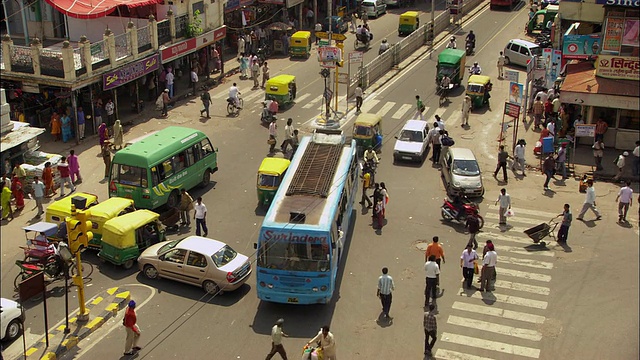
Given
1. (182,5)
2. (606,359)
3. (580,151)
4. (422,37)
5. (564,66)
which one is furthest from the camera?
(422,37)

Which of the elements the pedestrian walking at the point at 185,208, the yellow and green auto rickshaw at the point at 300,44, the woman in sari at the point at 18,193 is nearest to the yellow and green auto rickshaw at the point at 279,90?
the yellow and green auto rickshaw at the point at 300,44

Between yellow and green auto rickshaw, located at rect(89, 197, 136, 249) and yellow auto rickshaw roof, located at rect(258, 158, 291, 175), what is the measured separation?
4995 mm

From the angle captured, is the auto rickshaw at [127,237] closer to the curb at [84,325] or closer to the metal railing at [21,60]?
the curb at [84,325]

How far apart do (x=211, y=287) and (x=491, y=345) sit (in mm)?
7781

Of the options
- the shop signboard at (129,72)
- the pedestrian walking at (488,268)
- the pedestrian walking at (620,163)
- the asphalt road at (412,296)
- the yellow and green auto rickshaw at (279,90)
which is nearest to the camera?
the asphalt road at (412,296)

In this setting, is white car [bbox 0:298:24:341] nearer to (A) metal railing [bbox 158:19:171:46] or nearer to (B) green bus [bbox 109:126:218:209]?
(B) green bus [bbox 109:126:218:209]

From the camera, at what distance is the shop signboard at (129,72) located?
34178mm

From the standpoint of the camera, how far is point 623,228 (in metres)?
26.1

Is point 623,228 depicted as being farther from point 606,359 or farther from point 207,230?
point 207,230

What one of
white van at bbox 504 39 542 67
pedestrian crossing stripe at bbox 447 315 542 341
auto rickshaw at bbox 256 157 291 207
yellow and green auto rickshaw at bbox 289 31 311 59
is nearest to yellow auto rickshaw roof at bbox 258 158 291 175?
auto rickshaw at bbox 256 157 291 207

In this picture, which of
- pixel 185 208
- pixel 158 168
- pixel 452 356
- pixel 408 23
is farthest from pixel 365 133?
pixel 408 23

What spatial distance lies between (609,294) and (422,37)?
32.2 metres

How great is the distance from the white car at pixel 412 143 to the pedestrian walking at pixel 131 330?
51.4ft

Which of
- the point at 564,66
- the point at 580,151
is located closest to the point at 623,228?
the point at 580,151
